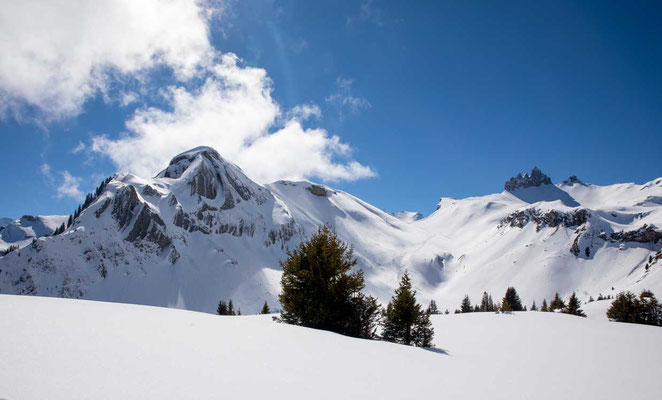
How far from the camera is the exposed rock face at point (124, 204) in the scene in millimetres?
159625

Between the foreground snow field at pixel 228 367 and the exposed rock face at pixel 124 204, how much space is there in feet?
582

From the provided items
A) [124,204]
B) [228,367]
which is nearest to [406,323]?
[228,367]

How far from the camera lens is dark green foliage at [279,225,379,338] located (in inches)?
546

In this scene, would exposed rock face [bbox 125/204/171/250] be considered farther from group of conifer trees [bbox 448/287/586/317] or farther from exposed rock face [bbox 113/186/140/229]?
group of conifer trees [bbox 448/287/586/317]

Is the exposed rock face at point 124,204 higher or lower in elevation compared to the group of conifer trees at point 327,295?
higher

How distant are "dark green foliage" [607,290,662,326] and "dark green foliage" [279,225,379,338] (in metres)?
36.2

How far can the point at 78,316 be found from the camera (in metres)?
6.66

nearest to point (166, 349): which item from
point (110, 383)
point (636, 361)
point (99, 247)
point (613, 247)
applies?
point (110, 383)

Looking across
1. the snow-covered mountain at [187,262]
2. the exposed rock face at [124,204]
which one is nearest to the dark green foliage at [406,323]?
the snow-covered mountain at [187,262]

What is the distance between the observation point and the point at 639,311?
34.7 m

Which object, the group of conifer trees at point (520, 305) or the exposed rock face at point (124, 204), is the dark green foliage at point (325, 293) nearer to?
the group of conifer trees at point (520, 305)

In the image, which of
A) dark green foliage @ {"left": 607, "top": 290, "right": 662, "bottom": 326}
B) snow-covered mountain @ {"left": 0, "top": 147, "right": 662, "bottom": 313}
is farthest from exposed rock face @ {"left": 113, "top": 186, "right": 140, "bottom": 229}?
dark green foliage @ {"left": 607, "top": 290, "right": 662, "bottom": 326}

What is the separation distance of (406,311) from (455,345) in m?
2.83

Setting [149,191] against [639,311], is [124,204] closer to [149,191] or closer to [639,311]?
[149,191]
